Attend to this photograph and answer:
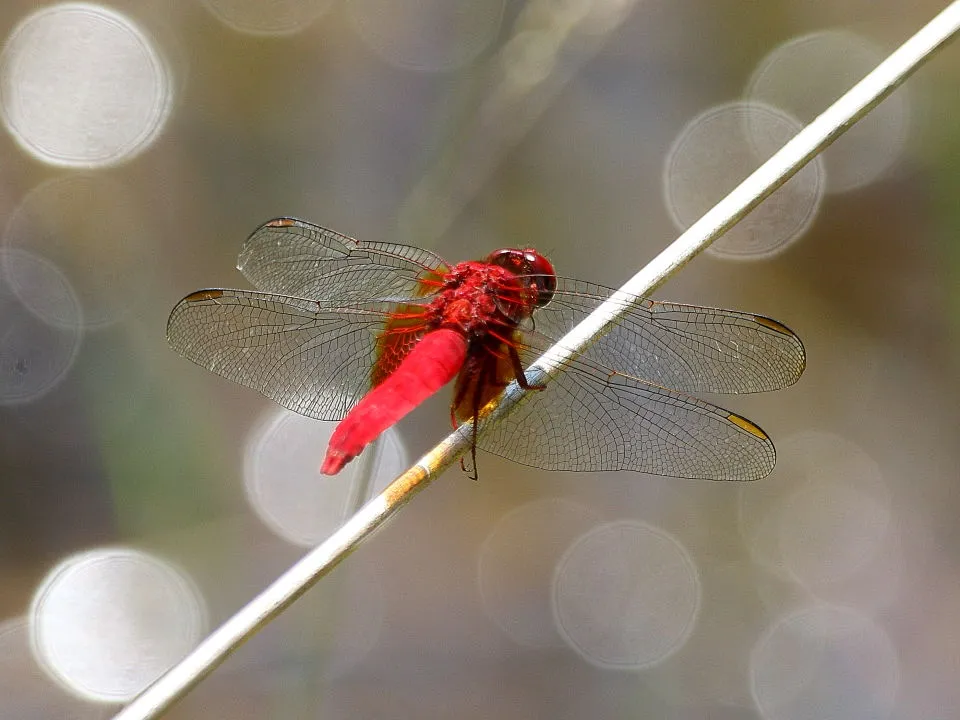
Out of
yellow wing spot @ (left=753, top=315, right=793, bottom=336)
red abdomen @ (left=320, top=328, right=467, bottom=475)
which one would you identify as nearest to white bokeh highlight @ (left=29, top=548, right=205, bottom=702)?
red abdomen @ (left=320, top=328, right=467, bottom=475)

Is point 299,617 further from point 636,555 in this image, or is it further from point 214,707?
point 636,555

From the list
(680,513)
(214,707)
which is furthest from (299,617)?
(680,513)

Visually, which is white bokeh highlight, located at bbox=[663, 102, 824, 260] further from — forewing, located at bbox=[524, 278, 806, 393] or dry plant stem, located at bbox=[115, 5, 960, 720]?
dry plant stem, located at bbox=[115, 5, 960, 720]

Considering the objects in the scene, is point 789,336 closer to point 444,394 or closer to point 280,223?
Answer: point 280,223


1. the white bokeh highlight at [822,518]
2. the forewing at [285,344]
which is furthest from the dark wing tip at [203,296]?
the white bokeh highlight at [822,518]

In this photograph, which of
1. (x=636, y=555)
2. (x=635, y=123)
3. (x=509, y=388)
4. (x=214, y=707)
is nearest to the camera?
(x=509, y=388)

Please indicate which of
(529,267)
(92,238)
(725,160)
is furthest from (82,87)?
(725,160)
